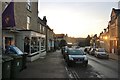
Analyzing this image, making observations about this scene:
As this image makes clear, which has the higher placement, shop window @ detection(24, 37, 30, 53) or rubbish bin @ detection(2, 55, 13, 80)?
shop window @ detection(24, 37, 30, 53)

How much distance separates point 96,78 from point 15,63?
4605 mm

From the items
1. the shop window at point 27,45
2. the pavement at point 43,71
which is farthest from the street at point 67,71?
the shop window at point 27,45

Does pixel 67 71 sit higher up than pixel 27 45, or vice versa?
pixel 27 45

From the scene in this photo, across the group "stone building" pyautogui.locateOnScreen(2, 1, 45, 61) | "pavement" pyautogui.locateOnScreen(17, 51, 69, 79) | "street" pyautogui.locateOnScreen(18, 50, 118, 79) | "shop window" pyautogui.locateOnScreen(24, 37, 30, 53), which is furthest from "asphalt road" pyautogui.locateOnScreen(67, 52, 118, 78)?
"stone building" pyautogui.locateOnScreen(2, 1, 45, 61)

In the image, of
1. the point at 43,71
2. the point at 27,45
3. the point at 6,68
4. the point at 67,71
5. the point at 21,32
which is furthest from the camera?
the point at 27,45

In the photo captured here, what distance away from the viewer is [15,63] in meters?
12.0

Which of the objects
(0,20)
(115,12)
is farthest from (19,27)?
(115,12)

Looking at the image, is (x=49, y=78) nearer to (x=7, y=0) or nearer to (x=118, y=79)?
(x=118, y=79)

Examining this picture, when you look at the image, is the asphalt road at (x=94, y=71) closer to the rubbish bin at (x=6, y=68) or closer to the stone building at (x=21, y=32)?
the rubbish bin at (x=6, y=68)

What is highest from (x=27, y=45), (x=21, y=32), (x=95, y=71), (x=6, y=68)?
(x=21, y=32)

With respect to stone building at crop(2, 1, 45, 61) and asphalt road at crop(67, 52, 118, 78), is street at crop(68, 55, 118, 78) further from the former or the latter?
stone building at crop(2, 1, 45, 61)

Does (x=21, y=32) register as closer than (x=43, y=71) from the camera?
No

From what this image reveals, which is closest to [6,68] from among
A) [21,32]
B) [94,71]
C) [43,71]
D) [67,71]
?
[43,71]

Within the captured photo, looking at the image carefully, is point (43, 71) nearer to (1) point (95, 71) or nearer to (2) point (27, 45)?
(1) point (95, 71)
